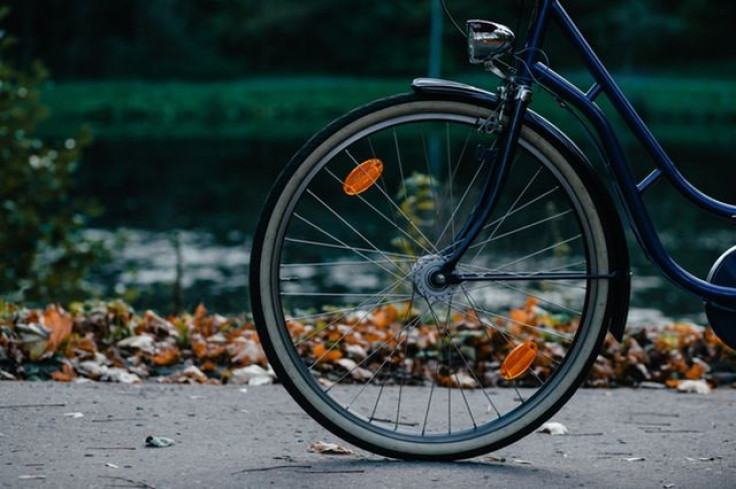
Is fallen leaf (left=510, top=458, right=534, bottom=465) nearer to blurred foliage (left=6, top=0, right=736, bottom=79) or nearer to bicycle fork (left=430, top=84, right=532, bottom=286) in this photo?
bicycle fork (left=430, top=84, right=532, bottom=286)

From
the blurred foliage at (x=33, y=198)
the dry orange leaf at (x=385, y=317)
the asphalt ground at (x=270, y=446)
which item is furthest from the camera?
the blurred foliage at (x=33, y=198)

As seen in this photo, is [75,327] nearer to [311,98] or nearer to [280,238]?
[280,238]

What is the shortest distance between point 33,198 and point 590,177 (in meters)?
5.96

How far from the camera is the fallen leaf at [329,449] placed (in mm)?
3236

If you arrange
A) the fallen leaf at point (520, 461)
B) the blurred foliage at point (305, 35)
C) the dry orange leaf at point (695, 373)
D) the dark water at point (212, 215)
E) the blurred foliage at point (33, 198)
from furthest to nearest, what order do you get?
1. the blurred foliage at point (305, 35)
2. the dark water at point (212, 215)
3. the blurred foliage at point (33, 198)
4. the dry orange leaf at point (695, 373)
5. the fallen leaf at point (520, 461)

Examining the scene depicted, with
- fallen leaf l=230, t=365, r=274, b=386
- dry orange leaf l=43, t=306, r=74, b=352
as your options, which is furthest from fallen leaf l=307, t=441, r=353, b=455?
dry orange leaf l=43, t=306, r=74, b=352

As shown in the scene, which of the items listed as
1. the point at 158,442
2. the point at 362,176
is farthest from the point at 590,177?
the point at 158,442

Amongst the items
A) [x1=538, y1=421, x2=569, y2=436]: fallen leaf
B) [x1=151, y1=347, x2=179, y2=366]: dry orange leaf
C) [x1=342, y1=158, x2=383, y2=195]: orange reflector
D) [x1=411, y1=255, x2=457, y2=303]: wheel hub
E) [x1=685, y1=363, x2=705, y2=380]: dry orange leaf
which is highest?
[x1=342, y1=158, x2=383, y2=195]: orange reflector

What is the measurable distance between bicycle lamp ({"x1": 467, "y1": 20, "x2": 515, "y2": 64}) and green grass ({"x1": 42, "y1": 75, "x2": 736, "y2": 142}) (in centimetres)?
3151

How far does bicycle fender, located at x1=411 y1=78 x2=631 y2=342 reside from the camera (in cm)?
299

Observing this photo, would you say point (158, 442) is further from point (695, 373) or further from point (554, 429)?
point (695, 373)

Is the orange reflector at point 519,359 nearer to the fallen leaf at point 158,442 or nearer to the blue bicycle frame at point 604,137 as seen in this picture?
the blue bicycle frame at point 604,137

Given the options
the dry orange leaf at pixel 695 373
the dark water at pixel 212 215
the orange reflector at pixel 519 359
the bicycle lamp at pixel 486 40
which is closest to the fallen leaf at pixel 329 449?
the orange reflector at pixel 519 359

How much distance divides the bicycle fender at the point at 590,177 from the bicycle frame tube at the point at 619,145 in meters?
0.06
